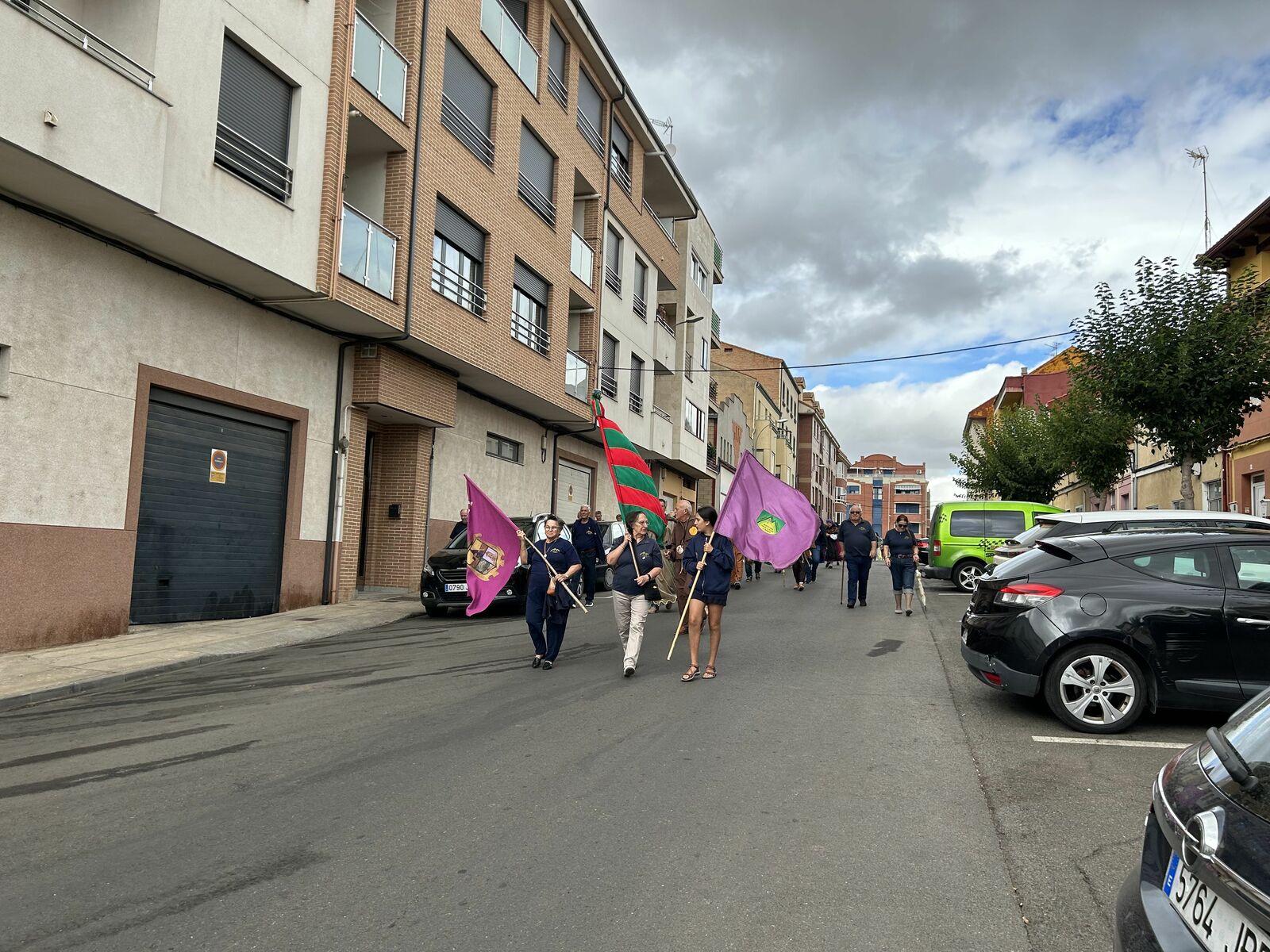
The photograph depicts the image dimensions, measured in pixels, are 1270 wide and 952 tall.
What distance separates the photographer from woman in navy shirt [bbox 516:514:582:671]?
9.18m

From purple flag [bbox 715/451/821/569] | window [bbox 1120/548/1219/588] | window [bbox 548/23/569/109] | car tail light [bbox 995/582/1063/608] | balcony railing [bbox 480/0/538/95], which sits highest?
window [bbox 548/23/569/109]

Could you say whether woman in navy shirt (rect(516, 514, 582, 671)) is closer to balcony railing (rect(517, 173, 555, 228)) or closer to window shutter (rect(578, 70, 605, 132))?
balcony railing (rect(517, 173, 555, 228))

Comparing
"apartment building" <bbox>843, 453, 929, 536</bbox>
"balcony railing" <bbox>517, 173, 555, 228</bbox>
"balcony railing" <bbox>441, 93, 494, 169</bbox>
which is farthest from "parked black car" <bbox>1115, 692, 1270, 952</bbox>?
"apartment building" <bbox>843, 453, 929, 536</bbox>

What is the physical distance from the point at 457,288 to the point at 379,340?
2.43m

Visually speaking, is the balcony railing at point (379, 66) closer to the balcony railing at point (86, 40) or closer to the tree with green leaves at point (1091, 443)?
the balcony railing at point (86, 40)

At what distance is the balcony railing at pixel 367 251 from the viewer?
535 inches

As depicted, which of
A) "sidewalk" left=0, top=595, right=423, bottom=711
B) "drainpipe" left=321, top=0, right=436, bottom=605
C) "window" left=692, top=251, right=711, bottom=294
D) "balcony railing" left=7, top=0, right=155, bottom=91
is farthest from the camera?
"window" left=692, top=251, right=711, bottom=294

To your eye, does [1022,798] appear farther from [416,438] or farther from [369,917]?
[416,438]

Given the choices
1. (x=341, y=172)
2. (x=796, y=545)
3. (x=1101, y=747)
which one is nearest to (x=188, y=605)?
(x=341, y=172)

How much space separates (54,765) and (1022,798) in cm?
568

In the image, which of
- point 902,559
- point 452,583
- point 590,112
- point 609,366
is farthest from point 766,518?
point 590,112

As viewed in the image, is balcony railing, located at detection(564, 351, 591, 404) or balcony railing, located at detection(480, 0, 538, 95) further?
balcony railing, located at detection(564, 351, 591, 404)

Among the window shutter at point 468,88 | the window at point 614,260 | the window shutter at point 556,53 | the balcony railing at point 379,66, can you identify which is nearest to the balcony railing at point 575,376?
the window at point 614,260

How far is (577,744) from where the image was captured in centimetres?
596
